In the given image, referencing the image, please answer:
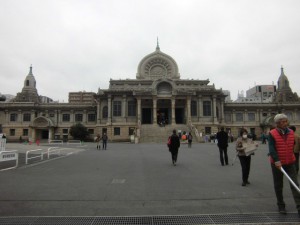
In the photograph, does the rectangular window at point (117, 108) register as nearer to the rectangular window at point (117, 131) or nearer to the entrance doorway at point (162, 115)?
the rectangular window at point (117, 131)

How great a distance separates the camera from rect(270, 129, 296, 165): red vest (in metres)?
5.82

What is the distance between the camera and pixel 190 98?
51531 millimetres

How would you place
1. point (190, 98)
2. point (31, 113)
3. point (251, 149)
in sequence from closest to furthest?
point (251, 149)
point (190, 98)
point (31, 113)

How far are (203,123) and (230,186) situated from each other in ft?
146

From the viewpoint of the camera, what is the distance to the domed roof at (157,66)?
2429 inches

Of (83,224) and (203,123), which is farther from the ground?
(203,123)

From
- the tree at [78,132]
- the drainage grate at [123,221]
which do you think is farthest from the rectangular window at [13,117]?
the drainage grate at [123,221]

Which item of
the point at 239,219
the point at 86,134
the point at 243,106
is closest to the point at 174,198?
the point at 239,219

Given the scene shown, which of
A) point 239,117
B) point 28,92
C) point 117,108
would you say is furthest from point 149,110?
point 28,92

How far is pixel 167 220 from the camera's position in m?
5.43

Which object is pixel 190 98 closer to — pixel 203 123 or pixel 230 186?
pixel 203 123

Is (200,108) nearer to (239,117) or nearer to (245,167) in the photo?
(239,117)

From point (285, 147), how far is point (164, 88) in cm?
4598

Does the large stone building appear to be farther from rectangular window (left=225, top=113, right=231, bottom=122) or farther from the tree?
the tree
